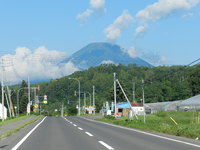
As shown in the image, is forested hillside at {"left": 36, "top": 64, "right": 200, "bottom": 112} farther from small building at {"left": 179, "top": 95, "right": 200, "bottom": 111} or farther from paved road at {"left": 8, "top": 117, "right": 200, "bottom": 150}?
paved road at {"left": 8, "top": 117, "right": 200, "bottom": 150}

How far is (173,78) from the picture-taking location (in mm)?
152625

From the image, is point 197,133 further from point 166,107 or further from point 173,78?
point 173,78

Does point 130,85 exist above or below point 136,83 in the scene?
below

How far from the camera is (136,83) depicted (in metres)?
141

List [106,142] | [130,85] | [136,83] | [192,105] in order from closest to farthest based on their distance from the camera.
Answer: [106,142], [192,105], [136,83], [130,85]

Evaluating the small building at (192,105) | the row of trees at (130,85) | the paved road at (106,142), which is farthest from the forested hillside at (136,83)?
the paved road at (106,142)

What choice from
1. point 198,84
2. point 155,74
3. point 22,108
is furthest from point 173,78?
point 22,108

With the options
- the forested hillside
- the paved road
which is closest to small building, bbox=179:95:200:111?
the paved road

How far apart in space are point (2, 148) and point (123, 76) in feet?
458

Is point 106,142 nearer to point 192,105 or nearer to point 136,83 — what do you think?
point 192,105

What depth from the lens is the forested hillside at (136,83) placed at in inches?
4935

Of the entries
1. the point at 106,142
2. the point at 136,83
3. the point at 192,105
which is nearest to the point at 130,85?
the point at 136,83

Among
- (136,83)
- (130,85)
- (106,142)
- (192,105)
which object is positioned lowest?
(106,142)

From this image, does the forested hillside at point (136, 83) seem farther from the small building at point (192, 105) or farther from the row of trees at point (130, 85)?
the small building at point (192, 105)
